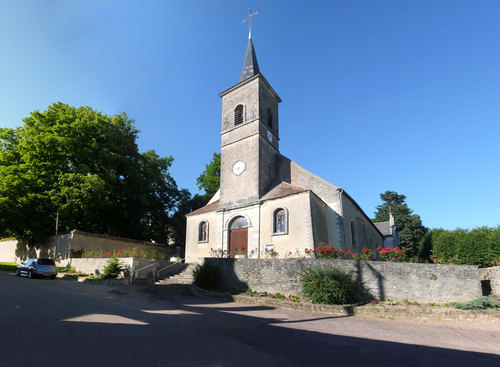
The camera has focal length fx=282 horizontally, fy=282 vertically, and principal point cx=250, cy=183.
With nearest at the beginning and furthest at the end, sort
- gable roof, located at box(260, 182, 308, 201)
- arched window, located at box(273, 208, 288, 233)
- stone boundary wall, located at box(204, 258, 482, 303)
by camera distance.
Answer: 1. stone boundary wall, located at box(204, 258, 482, 303)
2. arched window, located at box(273, 208, 288, 233)
3. gable roof, located at box(260, 182, 308, 201)

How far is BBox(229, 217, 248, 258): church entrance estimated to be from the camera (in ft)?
60.0

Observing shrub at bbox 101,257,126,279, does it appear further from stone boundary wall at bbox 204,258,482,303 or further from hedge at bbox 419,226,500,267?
hedge at bbox 419,226,500,267

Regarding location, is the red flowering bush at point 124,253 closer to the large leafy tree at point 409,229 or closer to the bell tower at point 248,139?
the bell tower at point 248,139

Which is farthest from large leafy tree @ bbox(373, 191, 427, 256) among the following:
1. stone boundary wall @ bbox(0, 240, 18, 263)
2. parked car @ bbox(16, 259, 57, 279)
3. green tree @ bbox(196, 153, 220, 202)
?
stone boundary wall @ bbox(0, 240, 18, 263)

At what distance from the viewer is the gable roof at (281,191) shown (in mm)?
17302

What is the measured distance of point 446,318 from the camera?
873cm

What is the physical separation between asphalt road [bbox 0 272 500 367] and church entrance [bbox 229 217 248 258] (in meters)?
8.96

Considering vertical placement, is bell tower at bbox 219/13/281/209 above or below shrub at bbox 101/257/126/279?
above

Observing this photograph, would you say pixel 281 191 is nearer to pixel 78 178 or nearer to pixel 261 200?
pixel 261 200

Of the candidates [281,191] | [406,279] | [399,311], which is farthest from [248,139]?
[399,311]

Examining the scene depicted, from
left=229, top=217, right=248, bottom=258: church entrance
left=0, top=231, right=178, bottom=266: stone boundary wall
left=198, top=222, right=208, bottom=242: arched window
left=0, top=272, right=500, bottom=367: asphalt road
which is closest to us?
left=0, top=272, right=500, bottom=367: asphalt road

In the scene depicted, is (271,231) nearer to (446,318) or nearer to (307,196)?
(307,196)

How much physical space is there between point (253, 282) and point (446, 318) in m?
7.27

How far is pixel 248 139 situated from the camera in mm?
20453
